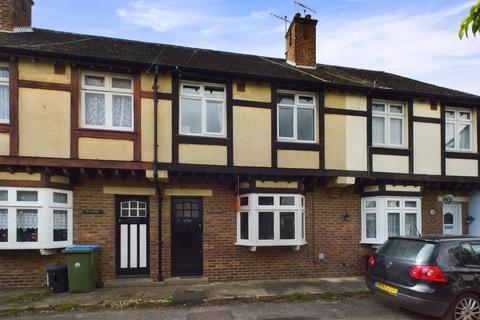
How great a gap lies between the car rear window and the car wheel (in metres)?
0.82

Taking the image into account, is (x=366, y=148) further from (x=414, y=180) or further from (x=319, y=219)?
(x=319, y=219)

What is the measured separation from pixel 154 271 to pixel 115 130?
3531 mm

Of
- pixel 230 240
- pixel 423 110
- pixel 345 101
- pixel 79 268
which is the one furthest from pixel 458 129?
pixel 79 268

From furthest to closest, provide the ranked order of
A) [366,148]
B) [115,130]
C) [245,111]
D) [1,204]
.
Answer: [366,148], [245,111], [115,130], [1,204]

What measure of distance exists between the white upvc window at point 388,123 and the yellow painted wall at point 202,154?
4.31 metres

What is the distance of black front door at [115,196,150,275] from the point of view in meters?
9.27

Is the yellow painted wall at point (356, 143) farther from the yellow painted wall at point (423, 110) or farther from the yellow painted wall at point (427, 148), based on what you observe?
the yellow painted wall at point (423, 110)

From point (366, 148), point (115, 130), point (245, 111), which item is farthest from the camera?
point (366, 148)

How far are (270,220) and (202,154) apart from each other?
2.33 metres

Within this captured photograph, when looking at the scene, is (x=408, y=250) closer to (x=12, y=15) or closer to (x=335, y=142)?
(x=335, y=142)

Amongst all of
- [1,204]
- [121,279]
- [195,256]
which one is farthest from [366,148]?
[1,204]

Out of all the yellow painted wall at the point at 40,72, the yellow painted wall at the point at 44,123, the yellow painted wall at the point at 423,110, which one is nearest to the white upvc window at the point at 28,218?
the yellow painted wall at the point at 44,123

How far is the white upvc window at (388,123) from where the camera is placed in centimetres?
1053

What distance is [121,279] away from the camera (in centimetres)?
907
